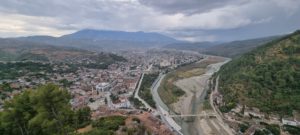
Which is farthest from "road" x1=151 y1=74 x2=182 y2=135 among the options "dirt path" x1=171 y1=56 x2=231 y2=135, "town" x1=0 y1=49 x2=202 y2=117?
"town" x1=0 y1=49 x2=202 y2=117

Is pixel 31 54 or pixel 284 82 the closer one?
pixel 284 82

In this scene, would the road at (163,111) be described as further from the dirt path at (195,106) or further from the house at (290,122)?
the house at (290,122)

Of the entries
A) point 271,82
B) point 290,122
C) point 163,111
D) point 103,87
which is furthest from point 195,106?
point 103,87

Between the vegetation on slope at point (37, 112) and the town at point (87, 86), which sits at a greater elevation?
the vegetation on slope at point (37, 112)

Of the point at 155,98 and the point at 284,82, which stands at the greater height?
the point at 284,82

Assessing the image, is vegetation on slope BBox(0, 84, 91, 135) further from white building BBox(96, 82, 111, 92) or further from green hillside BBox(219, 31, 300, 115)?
white building BBox(96, 82, 111, 92)

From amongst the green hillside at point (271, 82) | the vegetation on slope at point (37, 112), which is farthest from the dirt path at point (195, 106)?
the vegetation on slope at point (37, 112)

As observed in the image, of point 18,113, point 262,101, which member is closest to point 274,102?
point 262,101

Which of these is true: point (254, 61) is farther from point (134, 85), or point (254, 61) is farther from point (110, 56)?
point (110, 56)
